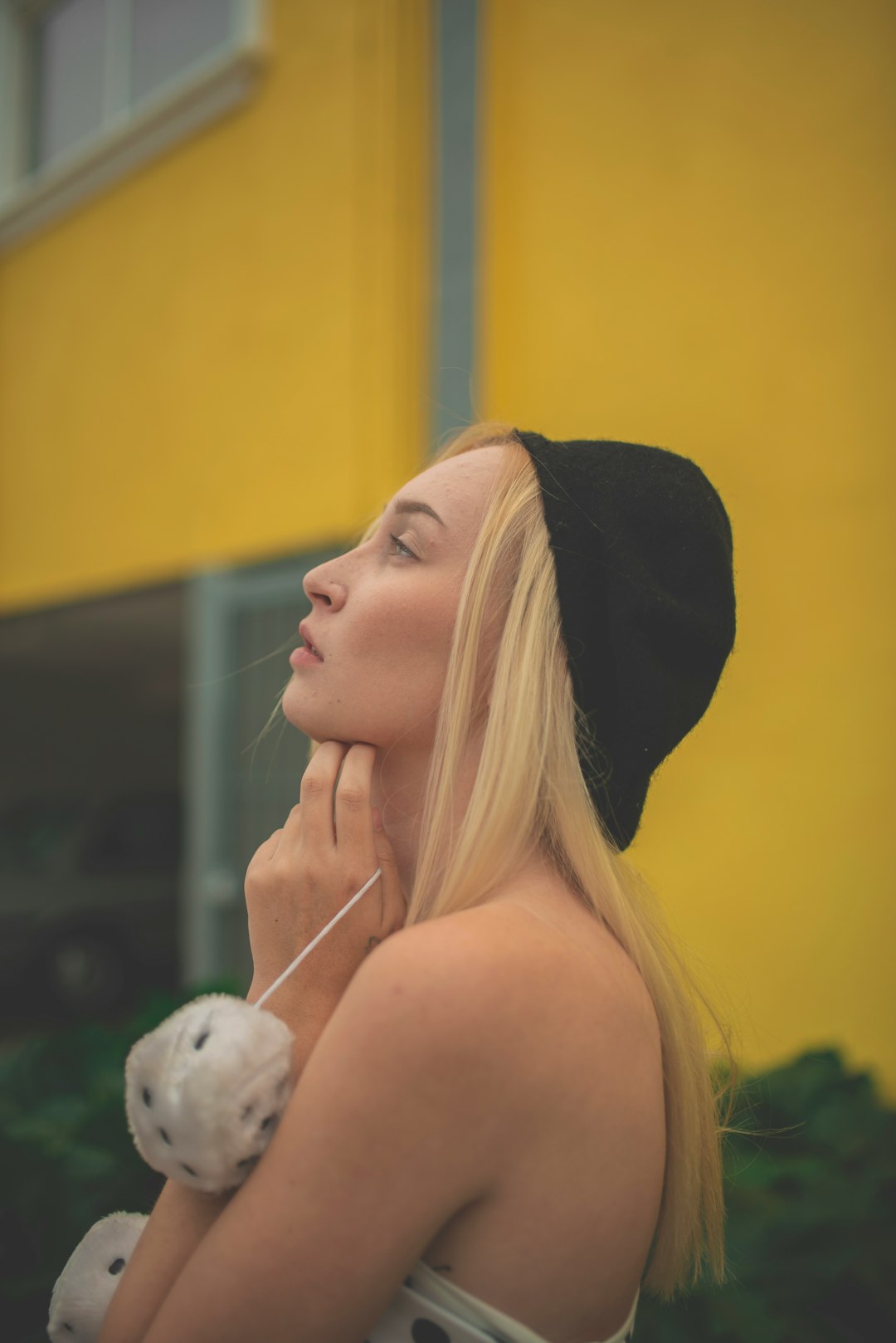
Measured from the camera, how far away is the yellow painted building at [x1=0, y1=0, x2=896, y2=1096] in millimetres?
3189

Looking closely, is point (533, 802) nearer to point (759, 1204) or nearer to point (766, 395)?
point (759, 1204)

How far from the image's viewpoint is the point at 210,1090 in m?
0.98

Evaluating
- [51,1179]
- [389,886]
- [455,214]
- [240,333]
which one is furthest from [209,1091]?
[240,333]

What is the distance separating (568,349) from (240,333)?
6.47 ft

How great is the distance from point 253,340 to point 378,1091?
15.1ft

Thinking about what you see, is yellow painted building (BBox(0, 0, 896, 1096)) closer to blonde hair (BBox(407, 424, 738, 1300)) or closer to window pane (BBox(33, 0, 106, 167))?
window pane (BBox(33, 0, 106, 167))

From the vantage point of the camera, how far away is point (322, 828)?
1.26 meters

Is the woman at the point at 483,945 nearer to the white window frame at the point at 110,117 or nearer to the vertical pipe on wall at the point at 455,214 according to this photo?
the vertical pipe on wall at the point at 455,214

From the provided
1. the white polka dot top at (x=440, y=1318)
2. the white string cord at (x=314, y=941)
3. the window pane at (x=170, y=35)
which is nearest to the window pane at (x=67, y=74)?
the window pane at (x=170, y=35)

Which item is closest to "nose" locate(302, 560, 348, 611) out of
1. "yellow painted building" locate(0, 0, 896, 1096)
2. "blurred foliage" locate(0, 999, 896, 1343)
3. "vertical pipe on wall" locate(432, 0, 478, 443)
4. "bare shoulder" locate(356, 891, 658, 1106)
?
"bare shoulder" locate(356, 891, 658, 1106)

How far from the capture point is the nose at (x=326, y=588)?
1357mm

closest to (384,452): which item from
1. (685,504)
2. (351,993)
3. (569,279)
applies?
(569,279)

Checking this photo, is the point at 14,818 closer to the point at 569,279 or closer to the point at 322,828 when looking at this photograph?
the point at 569,279

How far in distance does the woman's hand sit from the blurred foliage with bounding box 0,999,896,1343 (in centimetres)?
112
